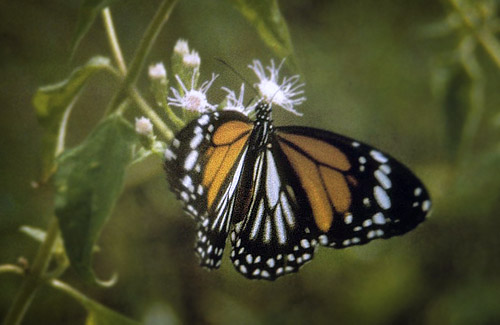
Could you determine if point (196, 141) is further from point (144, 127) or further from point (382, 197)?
point (382, 197)

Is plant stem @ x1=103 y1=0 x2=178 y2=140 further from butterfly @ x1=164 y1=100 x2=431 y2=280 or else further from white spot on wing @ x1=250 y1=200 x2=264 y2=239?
white spot on wing @ x1=250 y1=200 x2=264 y2=239

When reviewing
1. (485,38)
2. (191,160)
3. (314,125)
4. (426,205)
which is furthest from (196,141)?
(314,125)

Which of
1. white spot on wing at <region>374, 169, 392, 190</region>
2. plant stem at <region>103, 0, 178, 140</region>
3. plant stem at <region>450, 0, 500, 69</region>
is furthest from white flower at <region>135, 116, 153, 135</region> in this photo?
plant stem at <region>450, 0, 500, 69</region>

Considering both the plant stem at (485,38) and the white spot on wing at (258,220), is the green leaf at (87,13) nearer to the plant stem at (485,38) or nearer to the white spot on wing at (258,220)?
the white spot on wing at (258,220)

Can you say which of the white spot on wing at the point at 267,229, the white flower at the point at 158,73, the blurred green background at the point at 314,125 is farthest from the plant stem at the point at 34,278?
the blurred green background at the point at 314,125

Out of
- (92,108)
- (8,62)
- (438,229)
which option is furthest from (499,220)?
(8,62)
